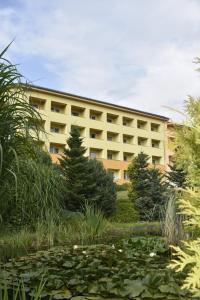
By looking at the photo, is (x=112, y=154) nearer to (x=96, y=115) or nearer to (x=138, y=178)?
(x=96, y=115)

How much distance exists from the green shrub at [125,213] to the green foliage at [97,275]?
12817 millimetres

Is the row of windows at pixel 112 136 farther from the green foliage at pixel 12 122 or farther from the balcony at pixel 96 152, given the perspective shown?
the green foliage at pixel 12 122

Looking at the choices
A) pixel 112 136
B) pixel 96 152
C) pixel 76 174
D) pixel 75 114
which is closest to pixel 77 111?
pixel 75 114

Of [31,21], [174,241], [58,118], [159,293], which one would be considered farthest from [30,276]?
[58,118]

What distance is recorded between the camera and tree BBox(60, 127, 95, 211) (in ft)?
60.1

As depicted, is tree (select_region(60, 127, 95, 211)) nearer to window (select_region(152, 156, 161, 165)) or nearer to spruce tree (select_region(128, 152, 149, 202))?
spruce tree (select_region(128, 152, 149, 202))

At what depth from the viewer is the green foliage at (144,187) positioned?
21.8m

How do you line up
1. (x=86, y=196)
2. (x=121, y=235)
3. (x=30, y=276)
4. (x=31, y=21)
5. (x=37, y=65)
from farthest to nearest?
(x=86, y=196) → (x=121, y=235) → (x=31, y=21) → (x=30, y=276) → (x=37, y=65)

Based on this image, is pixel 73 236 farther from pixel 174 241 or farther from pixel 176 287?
pixel 176 287

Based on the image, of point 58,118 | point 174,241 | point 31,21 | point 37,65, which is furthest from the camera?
point 58,118

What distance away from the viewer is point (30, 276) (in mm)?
5082

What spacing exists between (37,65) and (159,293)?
2637mm

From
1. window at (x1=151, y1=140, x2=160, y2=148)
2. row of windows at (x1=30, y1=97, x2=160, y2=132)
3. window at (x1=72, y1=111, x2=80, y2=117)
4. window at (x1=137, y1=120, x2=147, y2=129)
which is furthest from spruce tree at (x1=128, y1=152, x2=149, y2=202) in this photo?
window at (x1=151, y1=140, x2=160, y2=148)

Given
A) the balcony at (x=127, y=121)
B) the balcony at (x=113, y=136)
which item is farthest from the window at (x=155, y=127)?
the balcony at (x=113, y=136)
